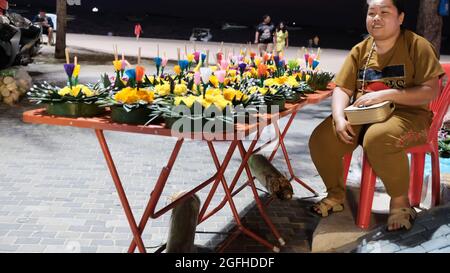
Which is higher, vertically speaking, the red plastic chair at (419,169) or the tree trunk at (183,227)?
the red plastic chair at (419,169)

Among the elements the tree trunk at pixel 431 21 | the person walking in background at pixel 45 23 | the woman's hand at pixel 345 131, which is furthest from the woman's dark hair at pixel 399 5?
the person walking in background at pixel 45 23

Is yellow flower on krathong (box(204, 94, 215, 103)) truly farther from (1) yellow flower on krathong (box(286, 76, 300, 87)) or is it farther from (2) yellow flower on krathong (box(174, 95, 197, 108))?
(1) yellow flower on krathong (box(286, 76, 300, 87))

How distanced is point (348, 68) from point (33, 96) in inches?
77.8

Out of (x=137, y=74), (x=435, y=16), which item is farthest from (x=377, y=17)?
(x=435, y=16)

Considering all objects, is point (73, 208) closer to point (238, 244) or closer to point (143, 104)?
point (238, 244)

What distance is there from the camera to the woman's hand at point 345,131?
2922mm

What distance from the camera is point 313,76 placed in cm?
397

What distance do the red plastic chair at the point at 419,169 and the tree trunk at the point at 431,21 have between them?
154 inches

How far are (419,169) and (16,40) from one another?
7340 mm

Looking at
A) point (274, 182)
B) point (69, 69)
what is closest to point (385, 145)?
point (274, 182)

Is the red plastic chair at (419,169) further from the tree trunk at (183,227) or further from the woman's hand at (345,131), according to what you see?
the tree trunk at (183,227)

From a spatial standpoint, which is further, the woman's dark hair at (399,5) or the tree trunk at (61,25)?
the tree trunk at (61,25)

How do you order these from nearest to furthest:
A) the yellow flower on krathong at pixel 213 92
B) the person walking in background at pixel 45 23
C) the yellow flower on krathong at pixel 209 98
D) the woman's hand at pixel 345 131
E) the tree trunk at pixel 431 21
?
the yellow flower on krathong at pixel 209 98
the yellow flower on krathong at pixel 213 92
the woman's hand at pixel 345 131
the tree trunk at pixel 431 21
the person walking in background at pixel 45 23

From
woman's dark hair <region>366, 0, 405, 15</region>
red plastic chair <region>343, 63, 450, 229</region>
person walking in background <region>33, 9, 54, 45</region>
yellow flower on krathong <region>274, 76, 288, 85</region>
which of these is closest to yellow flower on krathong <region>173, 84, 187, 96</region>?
yellow flower on krathong <region>274, 76, 288, 85</region>
